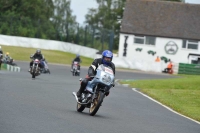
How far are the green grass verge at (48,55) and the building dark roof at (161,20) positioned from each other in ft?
22.9

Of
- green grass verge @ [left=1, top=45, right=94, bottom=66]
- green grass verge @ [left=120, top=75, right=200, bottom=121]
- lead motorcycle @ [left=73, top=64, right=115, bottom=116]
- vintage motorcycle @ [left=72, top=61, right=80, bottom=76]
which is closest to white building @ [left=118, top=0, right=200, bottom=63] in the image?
green grass verge @ [left=1, top=45, right=94, bottom=66]

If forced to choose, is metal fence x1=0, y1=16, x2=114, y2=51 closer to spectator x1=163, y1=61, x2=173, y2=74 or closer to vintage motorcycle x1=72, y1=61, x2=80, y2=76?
spectator x1=163, y1=61, x2=173, y2=74

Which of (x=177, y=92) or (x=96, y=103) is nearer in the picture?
(x=96, y=103)

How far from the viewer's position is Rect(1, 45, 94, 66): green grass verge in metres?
68.9

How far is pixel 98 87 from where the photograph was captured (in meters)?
16.9

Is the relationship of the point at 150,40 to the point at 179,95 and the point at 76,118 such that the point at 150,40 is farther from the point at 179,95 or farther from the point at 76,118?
the point at 76,118

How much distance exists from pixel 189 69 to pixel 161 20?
1065 cm

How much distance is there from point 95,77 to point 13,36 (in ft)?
194

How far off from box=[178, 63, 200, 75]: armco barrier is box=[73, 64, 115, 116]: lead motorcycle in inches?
2060

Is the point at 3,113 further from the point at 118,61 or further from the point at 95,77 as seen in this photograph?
the point at 118,61

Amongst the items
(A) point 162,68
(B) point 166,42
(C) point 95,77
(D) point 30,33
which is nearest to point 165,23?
(B) point 166,42

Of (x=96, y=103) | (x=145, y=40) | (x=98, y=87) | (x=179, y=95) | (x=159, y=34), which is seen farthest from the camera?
(x=145, y=40)

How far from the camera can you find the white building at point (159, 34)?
7706 centimetres

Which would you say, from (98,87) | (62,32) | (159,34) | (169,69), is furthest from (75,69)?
(62,32)
